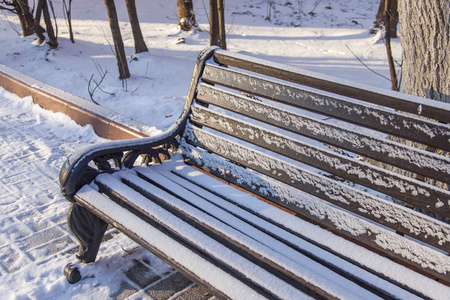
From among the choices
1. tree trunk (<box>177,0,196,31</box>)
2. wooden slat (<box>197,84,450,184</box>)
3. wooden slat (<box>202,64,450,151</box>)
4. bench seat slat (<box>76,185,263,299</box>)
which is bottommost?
tree trunk (<box>177,0,196,31</box>)

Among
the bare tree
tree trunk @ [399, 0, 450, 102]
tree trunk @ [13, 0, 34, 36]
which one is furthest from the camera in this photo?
the bare tree

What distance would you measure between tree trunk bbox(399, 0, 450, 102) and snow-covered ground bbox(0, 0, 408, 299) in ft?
6.41

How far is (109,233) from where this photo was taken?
291 centimetres

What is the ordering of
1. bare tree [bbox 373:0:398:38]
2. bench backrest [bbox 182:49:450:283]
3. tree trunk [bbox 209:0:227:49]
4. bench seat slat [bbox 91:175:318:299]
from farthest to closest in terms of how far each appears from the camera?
bare tree [bbox 373:0:398:38] → tree trunk [bbox 209:0:227:49] → bench backrest [bbox 182:49:450:283] → bench seat slat [bbox 91:175:318:299]

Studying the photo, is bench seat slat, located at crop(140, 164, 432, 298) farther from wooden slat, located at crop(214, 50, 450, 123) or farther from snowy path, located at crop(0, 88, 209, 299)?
wooden slat, located at crop(214, 50, 450, 123)

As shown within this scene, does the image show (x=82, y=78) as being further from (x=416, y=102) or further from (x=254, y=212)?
(x=416, y=102)

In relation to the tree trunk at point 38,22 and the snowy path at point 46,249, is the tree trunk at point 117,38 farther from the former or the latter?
the snowy path at point 46,249

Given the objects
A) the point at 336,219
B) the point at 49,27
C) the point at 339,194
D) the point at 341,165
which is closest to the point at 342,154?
the point at 341,165

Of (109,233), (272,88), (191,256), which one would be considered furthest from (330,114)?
(109,233)

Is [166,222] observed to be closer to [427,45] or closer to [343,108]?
[343,108]

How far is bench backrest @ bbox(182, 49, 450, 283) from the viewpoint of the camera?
195 cm

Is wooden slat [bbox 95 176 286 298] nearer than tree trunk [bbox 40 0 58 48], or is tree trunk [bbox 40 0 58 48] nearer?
wooden slat [bbox 95 176 286 298]

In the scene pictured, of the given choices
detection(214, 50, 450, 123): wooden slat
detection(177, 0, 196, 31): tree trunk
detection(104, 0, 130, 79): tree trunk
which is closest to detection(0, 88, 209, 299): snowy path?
detection(214, 50, 450, 123): wooden slat

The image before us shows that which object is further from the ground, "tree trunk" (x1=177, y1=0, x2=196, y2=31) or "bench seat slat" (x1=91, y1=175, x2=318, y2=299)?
"bench seat slat" (x1=91, y1=175, x2=318, y2=299)
